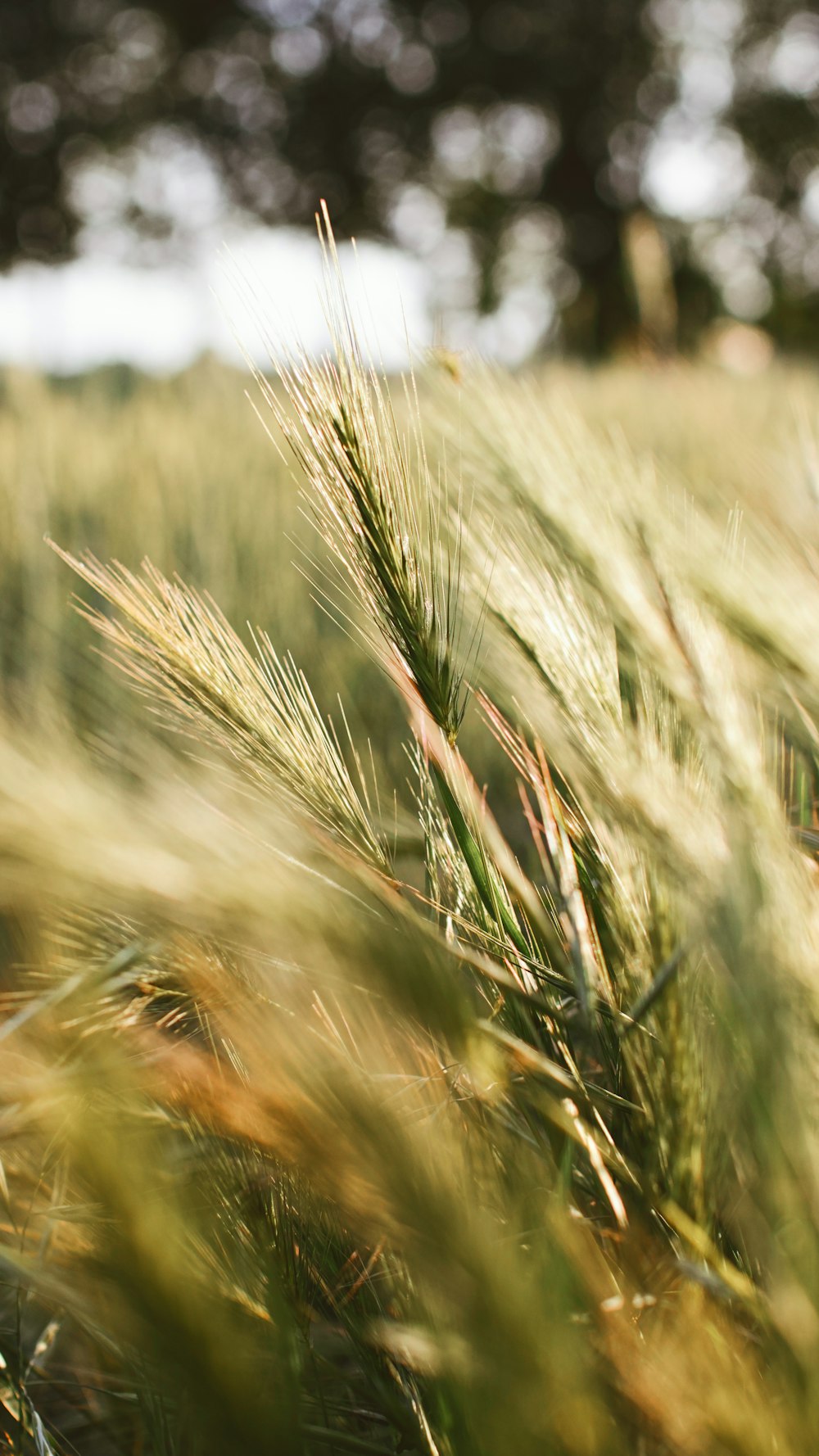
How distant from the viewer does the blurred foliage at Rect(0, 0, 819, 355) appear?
9156mm

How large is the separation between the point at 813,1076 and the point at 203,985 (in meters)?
0.17

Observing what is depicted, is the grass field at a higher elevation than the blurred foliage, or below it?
below

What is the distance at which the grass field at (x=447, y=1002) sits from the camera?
195 mm

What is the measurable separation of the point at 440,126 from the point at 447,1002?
11448 mm

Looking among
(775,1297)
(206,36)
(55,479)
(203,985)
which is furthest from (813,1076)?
(206,36)

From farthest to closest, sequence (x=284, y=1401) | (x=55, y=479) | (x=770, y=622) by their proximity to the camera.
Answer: (x=55, y=479), (x=770, y=622), (x=284, y=1401)

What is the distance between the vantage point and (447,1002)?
22 cm

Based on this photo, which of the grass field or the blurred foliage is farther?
the blurred foliage

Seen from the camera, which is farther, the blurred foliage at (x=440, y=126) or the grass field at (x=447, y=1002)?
the blurred foliage at (x=440, y=126)

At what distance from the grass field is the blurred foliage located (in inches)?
377

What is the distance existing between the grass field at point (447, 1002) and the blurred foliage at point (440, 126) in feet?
31.4

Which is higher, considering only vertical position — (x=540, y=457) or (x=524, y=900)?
Answer: (x=540, y=457)

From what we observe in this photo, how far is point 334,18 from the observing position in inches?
386

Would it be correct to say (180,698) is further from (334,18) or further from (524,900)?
(334,18)
